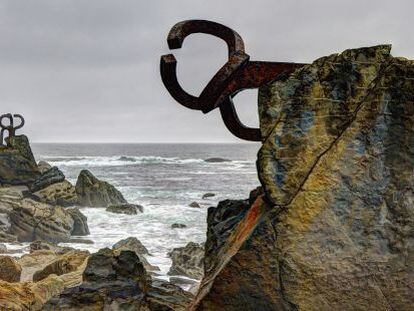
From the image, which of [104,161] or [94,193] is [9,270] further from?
[104,161]

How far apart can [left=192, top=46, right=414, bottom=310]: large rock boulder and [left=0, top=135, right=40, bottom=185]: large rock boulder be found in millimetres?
25239

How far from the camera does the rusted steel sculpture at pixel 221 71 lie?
2.76m

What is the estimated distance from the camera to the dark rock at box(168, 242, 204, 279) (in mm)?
13070

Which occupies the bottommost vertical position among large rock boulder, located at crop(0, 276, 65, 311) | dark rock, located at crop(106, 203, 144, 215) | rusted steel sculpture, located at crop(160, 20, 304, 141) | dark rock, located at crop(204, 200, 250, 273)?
dark rock, located at crop(106, 203, 144, 215)

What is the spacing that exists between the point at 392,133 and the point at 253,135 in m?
0.95

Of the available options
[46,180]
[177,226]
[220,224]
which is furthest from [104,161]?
[220,224]

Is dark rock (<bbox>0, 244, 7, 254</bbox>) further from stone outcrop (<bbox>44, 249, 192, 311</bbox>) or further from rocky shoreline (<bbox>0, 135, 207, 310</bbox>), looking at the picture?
stone outcrop (<bbox>44, 249, 192, 311</bbox>)

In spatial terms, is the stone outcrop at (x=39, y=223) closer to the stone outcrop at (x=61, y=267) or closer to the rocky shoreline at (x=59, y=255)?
the rocky shoreline at (x=59, y=255)

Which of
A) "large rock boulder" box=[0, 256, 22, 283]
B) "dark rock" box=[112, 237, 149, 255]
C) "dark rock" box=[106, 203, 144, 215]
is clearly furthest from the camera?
"dark rock" box=[106, 203, 144, 215]

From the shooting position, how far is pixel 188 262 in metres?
13.6

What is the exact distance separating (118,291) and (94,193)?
22.8 metres


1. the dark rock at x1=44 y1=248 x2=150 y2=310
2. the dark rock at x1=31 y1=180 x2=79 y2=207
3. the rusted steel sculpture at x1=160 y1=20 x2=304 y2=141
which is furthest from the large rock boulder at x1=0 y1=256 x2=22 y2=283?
the dark rock at x1=31 y1=180 x2=79 y2=207

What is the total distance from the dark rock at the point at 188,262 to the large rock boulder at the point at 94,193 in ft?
40.4

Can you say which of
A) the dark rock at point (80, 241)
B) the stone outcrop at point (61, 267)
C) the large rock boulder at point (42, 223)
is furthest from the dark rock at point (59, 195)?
the stone outcrop at point (61, 267)
